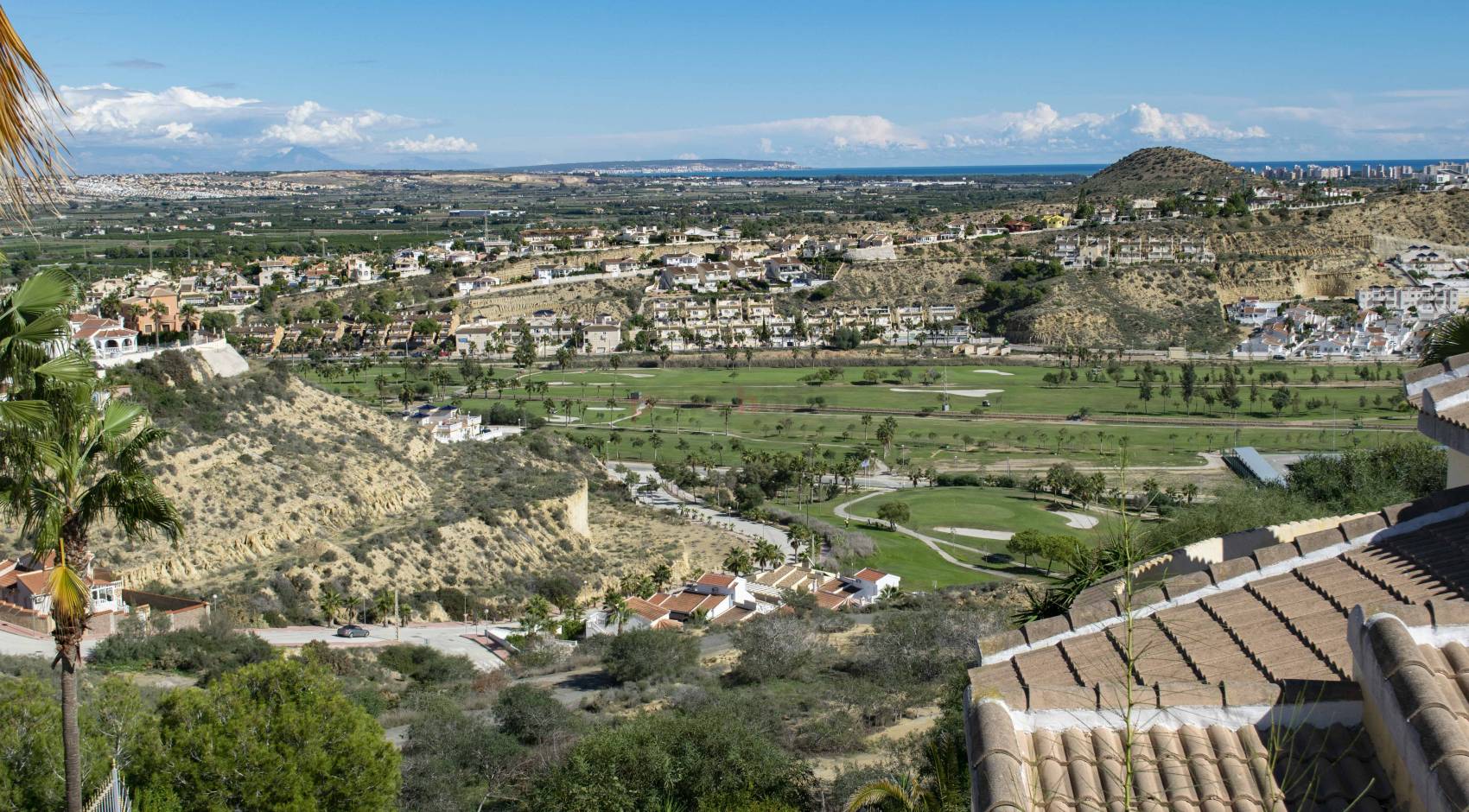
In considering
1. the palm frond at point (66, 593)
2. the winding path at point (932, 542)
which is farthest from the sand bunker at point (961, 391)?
the palm frond at point (66, 593)

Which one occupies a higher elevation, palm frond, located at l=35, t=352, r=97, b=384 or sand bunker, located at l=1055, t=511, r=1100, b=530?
palm frond, located at l=35, t=352, r=97, b=384

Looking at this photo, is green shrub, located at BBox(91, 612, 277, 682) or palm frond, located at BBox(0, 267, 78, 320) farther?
green shrub, located at BBox(91, 612, 277, 682)

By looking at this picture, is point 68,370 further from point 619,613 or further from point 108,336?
point 108,336

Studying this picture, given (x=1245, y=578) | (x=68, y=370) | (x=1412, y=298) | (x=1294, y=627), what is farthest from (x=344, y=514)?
(x=1412, y=298)

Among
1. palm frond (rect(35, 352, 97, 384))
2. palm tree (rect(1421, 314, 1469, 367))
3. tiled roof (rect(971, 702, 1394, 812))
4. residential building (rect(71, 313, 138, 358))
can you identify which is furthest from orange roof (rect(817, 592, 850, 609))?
tiled roof (rect(971, 702, 1394, 812))

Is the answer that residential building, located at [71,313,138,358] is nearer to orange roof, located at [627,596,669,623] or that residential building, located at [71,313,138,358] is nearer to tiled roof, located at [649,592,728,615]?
orange roof, located at [627,596,669,623]

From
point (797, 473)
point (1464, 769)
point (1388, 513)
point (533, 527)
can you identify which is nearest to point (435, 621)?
point (533, 527)

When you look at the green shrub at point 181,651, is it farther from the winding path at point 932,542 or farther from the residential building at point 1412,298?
the residential building at point 1412,298

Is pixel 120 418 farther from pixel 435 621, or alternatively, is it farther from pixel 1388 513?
pixel 435 621
